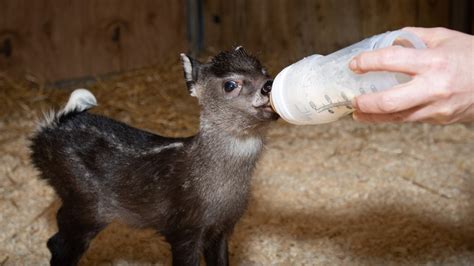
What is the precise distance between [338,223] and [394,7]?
3.46m

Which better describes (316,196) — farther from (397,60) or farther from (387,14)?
(387,14)

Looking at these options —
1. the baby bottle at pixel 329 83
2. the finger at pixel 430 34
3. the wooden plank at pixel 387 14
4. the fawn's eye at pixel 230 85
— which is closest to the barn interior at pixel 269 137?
the wooden plank at pixel 387 14

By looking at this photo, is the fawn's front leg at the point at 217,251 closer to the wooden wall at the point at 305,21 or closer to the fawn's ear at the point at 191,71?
the fawn's ear at the point at 191,71

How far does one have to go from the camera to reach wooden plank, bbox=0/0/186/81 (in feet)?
20.0

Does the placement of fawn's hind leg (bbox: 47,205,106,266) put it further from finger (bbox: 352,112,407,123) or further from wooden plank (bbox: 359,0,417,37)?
wooden plank (bbox: 359,0,417,37)

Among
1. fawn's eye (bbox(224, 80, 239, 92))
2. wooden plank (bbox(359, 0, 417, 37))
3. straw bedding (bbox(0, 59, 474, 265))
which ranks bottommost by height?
straw bedding (bbox(0, 59, 474, 265))

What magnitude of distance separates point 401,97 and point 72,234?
1.92 metres

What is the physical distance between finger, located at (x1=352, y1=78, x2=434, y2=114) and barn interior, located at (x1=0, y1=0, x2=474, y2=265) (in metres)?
1.55

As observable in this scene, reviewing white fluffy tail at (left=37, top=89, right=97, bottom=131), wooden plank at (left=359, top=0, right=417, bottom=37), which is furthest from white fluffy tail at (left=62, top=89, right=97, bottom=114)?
wooden plank at (left=359, top=0, right=417, bottom=37)

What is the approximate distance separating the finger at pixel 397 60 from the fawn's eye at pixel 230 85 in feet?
3.40

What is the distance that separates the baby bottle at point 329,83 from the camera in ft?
7.89

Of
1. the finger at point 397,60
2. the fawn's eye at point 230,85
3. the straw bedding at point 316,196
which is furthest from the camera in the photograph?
the straw bedding at point 316,196

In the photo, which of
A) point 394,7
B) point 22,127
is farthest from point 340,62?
point 394,7

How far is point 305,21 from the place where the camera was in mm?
7215
